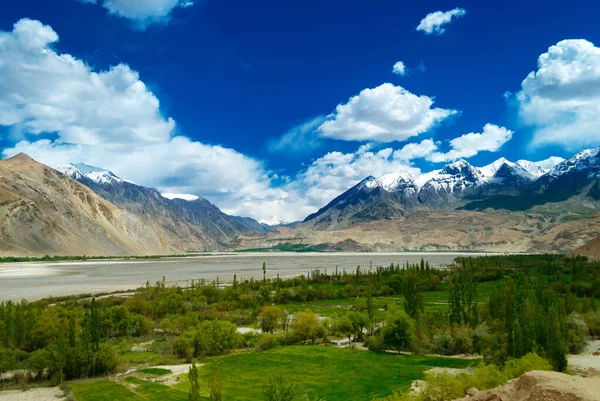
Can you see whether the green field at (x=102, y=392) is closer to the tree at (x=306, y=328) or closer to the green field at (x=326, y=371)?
the green field at (x=326, y=371)

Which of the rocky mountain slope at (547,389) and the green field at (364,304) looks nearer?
the rocky mountain slope at (547,389)

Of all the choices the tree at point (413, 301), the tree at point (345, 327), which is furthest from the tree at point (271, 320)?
the tree at point (413, 301)

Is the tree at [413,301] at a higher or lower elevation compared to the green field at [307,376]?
higher

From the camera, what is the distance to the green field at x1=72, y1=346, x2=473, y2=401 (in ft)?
111

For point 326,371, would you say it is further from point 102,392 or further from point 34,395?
point 34,395

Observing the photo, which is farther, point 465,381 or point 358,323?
point 358,323

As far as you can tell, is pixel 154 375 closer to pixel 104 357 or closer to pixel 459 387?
pixel 104 357

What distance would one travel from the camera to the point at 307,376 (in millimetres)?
Result: 37938

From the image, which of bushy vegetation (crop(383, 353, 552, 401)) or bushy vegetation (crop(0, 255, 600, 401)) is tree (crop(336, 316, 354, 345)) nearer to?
bushy vegetation (crop(0, 255, 600, 401))

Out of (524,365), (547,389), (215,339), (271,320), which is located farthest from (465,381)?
(271,320)

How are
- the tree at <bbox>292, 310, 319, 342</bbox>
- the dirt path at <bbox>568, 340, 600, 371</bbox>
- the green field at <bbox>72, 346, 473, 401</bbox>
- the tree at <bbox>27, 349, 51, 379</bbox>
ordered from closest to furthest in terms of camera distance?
the green field at <bbox>72, 346, 473, 401</bbox> → the tree at <bbox>27, 349, 51, 379</bbox> → the dirt path at <bbox>568, 340, 600, 371</bbox> → the tree at <bbox>292, 310, 319, 342</bbox>

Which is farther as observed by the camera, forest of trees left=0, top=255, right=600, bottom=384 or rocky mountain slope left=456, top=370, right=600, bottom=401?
forest of trees left=0, top=255, right=600, bottom=384

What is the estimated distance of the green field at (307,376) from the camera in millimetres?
33719

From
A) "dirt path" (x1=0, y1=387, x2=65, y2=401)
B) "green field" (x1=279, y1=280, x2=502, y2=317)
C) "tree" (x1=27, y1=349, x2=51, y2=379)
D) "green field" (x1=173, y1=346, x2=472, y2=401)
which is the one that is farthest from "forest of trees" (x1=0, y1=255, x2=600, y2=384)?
"green field" (x1=279, y1=280, x2=502, y2=317)
